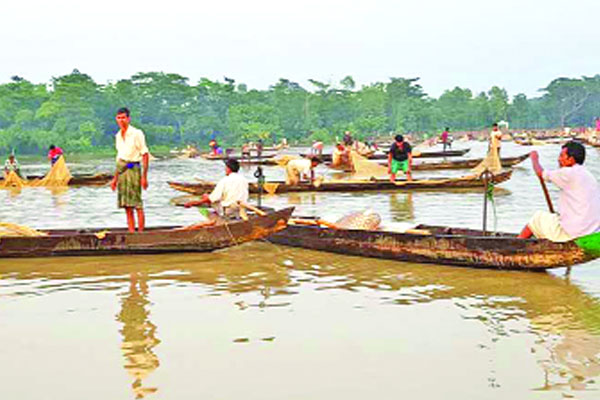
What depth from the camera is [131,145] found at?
25.6 ft

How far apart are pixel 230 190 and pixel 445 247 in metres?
2.61

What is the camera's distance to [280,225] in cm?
799

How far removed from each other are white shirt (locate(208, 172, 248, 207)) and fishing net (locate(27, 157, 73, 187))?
12282mm

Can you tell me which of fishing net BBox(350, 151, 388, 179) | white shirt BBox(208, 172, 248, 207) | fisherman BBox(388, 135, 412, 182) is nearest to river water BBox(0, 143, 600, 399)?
white shirt BBox(208, 172, 248, 207)

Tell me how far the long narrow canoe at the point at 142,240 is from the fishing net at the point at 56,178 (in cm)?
1185

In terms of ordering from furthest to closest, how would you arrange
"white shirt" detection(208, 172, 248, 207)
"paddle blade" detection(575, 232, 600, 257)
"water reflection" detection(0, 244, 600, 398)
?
"white shirt" detection(208, 172, 248, 207)
"paddle blade" detection(575, 232, 600, 257)
"water reflection" detection(0, 244, 600, 398)

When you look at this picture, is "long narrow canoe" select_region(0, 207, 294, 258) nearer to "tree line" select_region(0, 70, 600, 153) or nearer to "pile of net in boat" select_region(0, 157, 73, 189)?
"pile of net in boat" select_region(0, 157, 73, 189)

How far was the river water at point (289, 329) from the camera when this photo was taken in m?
4.12

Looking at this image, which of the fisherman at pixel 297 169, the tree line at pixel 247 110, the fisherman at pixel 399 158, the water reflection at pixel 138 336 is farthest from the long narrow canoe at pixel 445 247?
the tree line at pixel 247 110

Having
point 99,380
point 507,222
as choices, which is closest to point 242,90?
point 507,222

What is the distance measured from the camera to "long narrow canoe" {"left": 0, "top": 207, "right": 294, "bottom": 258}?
794cm

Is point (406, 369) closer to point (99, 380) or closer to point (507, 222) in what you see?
point (99, 380)

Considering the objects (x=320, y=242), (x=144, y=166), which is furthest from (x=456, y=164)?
(x=144, y=166)

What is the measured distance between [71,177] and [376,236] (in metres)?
14.0
